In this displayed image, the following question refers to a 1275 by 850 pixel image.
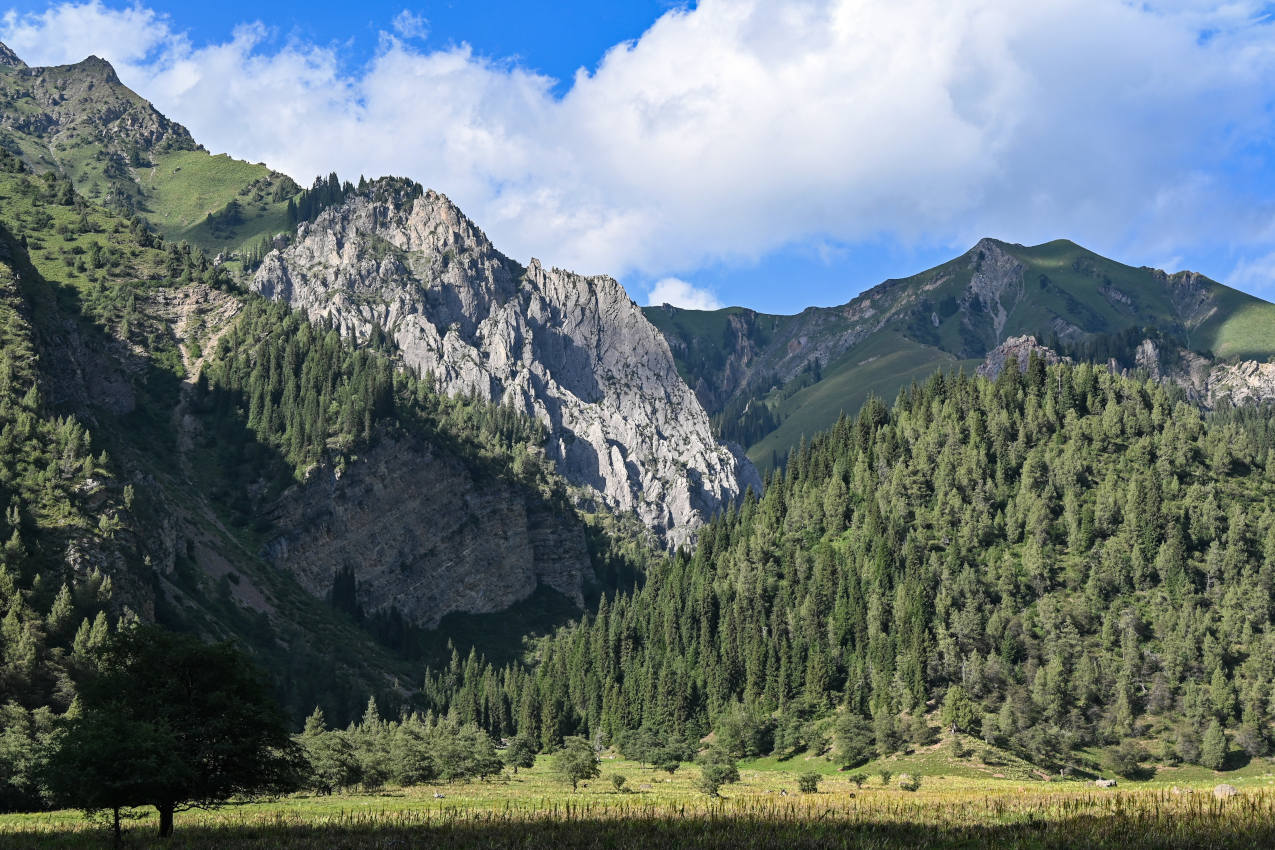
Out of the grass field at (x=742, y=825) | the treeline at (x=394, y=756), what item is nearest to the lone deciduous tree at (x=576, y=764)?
the treeline at (x=394, y=756)

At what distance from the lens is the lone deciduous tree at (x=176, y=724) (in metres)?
54.2

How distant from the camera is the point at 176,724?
58.3 m

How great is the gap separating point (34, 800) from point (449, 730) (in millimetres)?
66597

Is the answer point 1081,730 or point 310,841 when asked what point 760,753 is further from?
point 310,841

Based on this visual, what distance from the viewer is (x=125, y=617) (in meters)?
171

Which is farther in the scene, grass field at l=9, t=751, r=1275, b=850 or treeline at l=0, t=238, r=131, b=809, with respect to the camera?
treeline at l=0, t=238, r=131, b=809

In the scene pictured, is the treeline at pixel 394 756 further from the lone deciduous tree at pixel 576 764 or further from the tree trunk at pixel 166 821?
the tree trunk at pixel 166 821

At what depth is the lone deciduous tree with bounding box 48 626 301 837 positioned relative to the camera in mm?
54219

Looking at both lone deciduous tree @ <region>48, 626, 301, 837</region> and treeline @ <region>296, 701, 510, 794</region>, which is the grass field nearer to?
A: lone deciduous tree @ <region>48, 626, 301, 837</region>

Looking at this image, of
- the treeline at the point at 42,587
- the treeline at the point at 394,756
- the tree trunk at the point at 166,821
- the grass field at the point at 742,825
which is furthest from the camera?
the treeline at the point at 42,587

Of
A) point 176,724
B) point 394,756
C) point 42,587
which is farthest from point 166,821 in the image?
point 42,587

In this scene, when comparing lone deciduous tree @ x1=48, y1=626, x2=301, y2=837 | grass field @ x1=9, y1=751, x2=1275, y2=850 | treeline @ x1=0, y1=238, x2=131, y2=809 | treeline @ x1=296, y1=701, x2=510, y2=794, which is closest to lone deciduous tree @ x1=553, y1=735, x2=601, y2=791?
treeline @ x1=296, y1=701, x2=510, y2=794

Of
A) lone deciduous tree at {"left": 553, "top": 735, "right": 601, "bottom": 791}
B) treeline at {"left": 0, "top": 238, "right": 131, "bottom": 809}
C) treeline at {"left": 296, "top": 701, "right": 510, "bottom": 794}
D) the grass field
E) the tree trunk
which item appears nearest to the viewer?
the grass field

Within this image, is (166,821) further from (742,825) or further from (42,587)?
(42,587)
